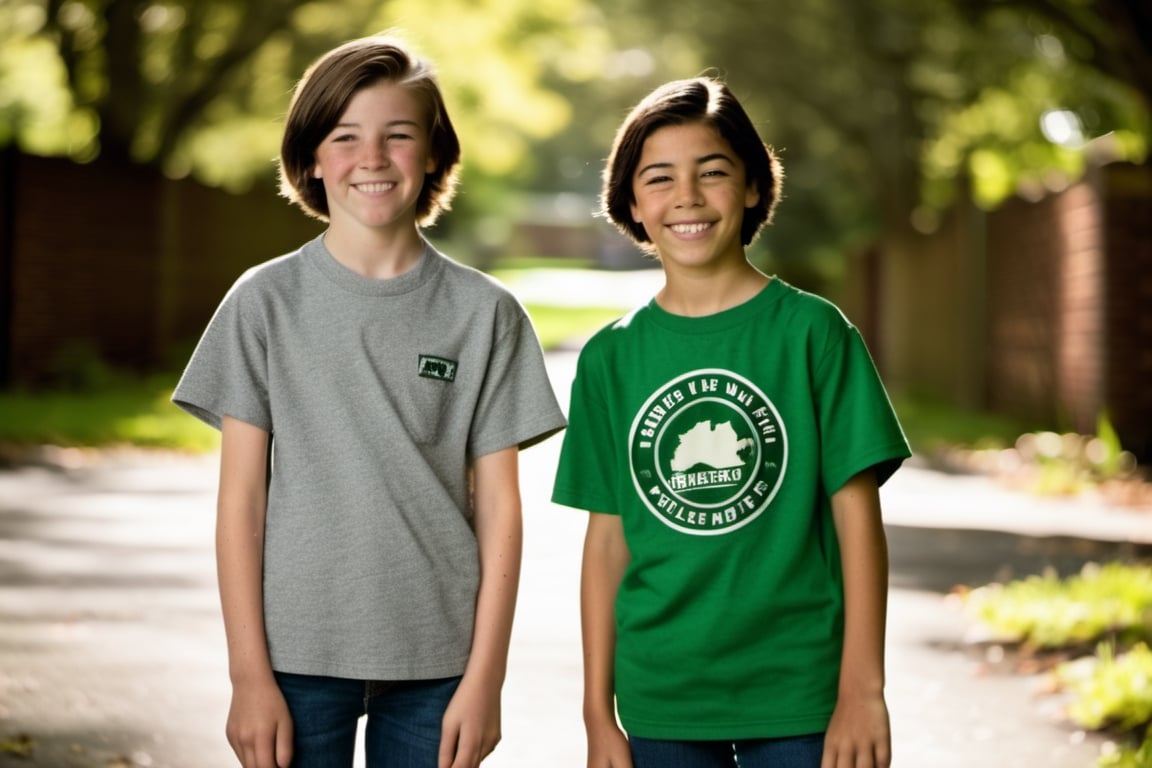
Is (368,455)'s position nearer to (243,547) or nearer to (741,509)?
(243,547)

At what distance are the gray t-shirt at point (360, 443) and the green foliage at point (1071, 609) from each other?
4.07 m

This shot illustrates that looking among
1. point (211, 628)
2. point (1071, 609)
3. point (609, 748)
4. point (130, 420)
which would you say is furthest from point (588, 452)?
point (130, 420)

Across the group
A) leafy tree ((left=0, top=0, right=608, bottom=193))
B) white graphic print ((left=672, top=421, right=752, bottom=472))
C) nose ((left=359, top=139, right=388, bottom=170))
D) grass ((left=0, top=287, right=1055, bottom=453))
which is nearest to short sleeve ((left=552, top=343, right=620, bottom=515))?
white graphic print ((left=672, top=421, right=752, bottom=472))

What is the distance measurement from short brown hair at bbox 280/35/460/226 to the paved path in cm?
230

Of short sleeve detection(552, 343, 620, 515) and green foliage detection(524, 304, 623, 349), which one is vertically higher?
green foliage detection(524, 304, 623, 349)

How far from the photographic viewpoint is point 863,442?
8.79ft

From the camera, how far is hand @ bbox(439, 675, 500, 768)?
2697 millimetres

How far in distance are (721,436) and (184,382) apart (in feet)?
2.89

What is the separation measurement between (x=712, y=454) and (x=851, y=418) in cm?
23

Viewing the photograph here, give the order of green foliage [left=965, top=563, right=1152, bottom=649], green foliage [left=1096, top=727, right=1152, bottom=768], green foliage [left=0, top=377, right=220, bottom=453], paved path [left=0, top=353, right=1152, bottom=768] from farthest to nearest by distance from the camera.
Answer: green foliage [left=0, top=377, right=220, bottom=453] → green foliage [left=965, top=563, right=1152, bottom=649] → paved path [left=0, top=353, right=1152, bottom=768] → green foliage [left=1096, top=727, right=1152, bottom=768]

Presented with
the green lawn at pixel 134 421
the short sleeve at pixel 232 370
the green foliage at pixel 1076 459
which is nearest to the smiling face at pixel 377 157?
the short sleeve at pixel 232 370

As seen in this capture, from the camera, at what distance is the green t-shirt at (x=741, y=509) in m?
2.68

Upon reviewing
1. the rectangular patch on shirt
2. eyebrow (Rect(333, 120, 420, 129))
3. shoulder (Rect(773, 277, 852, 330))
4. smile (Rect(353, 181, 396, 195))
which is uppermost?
eyebrow (Rect(333, 120, 420, 129))

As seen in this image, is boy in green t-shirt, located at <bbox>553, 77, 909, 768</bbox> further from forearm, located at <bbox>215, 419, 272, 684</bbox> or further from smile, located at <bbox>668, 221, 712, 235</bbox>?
forearm, located at <bbox>215, 419, 272, 684</bbox>
